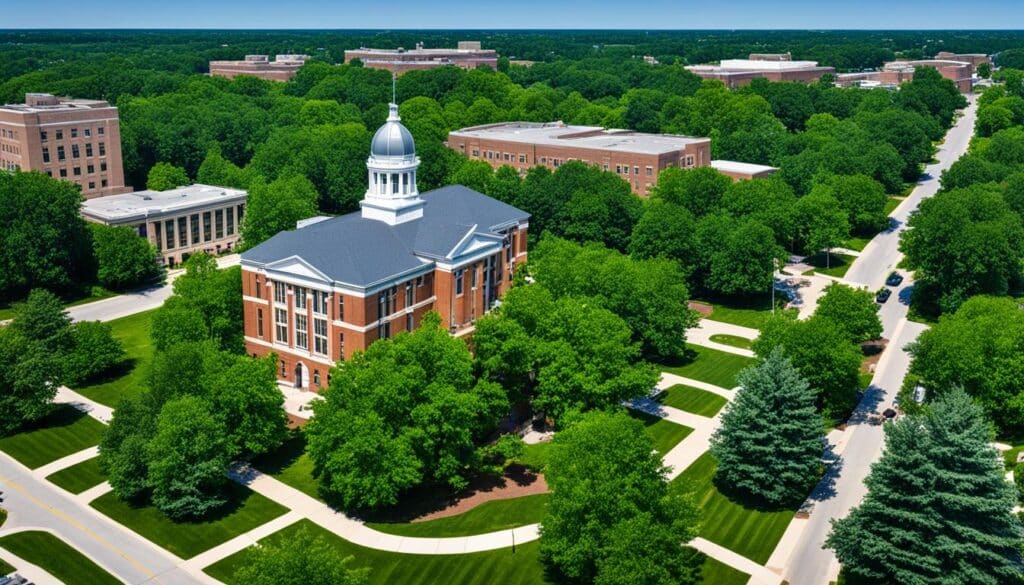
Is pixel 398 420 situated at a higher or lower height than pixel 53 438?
higher

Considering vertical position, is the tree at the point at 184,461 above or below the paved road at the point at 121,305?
above

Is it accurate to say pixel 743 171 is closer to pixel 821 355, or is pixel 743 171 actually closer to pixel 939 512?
pixel 821 355

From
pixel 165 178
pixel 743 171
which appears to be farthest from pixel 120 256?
pixel 743 171

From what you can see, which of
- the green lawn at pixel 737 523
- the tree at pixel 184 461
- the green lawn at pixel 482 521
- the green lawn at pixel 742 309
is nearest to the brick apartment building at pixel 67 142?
the tree at pixel 184 461

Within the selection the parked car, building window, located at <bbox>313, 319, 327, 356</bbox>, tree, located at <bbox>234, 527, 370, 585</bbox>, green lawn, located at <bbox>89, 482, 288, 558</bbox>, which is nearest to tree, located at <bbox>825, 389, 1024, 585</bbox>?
tree, located at <bbox>234, 527, 370, 585</bbox>

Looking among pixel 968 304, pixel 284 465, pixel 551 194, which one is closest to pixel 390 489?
pixel 284 465

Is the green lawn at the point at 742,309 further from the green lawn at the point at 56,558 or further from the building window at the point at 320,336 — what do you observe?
the green lawn at the point at 56,558
